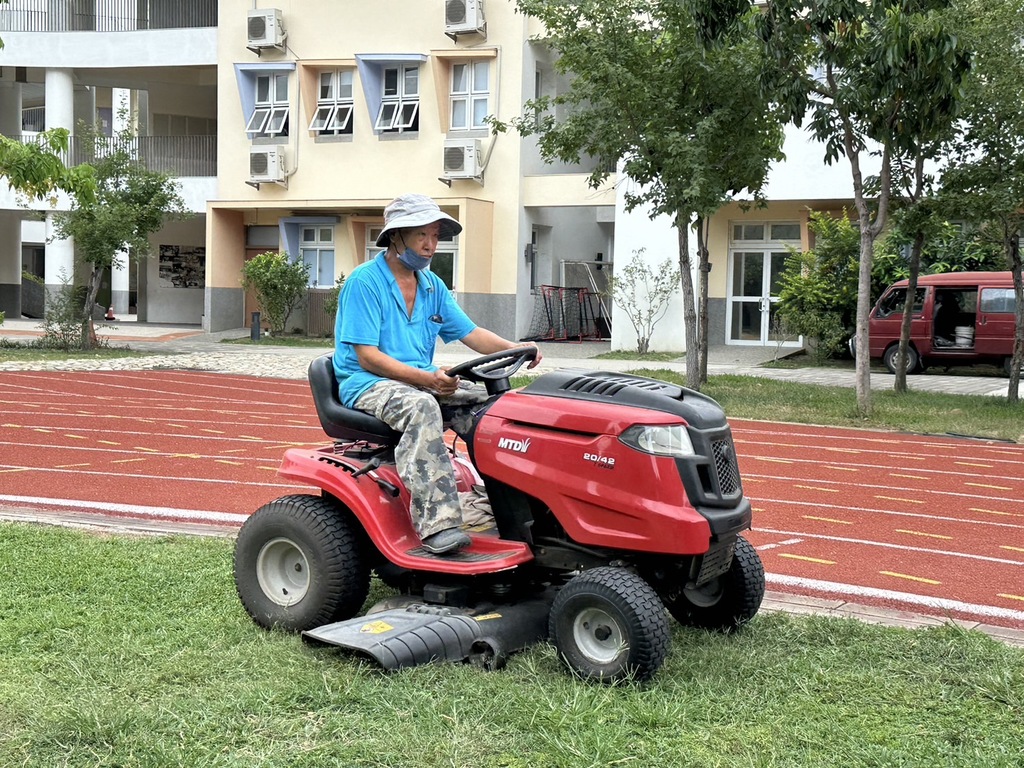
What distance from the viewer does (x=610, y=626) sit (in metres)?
4.59

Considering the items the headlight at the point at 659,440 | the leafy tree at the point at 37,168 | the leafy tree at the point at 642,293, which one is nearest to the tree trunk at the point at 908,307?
the leafy tree at the point at 642,293

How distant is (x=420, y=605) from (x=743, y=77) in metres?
13.1

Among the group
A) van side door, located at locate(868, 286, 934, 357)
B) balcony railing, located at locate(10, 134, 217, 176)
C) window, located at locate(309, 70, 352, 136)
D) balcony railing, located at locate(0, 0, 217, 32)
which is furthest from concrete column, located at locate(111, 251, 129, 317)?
van side door, located at locate(868, 286, 934, 357)

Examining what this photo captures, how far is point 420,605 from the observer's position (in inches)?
198

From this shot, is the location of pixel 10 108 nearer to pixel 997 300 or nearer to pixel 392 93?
pixel 392 93

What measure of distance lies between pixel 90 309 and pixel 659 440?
23.1 meters

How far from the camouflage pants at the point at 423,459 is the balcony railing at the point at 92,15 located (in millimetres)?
32112

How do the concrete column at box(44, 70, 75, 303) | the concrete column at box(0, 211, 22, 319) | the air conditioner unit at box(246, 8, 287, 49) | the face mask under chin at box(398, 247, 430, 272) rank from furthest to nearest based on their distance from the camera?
the concrete column at box(0, 211, 22, 319)
the concrete column at box(44, 70, 75, 303)
the air conditioner unit at box(246, 8, 287, 49)
the face mask under chin at box(398, 247, 430, 272)

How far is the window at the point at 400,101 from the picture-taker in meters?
30.1

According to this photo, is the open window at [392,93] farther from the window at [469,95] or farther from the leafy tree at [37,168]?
the leafy tree at [37,168]

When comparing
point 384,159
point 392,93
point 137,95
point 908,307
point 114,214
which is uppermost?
point 137,95

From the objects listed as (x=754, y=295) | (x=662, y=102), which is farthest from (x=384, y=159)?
(x=662, y=102)

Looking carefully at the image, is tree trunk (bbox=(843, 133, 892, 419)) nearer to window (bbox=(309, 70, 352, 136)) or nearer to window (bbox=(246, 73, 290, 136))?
window (bbox=(309, 70, 352, 136))

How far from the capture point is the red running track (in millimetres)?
6926
